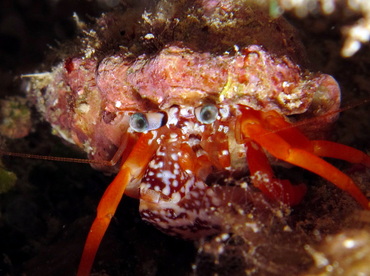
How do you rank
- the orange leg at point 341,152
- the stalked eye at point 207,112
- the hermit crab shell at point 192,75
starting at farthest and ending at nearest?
the orange leg at point 341,152
the stalked eye at point 207,112
the hermit crab shell at point 192,75

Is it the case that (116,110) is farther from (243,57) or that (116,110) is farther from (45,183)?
(45,183)

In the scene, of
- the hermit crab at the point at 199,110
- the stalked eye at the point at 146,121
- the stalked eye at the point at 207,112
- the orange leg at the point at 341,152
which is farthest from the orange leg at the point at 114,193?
the orange leg at the point at 341,152

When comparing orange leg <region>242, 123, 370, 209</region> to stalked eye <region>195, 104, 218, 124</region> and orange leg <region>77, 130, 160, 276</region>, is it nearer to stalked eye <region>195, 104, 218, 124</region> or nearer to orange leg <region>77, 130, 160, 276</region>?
stalked eye <region>195, 104, 218, 124</region>

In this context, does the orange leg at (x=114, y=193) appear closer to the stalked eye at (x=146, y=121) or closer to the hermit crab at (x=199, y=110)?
the hermit crab at (x=199, y=110)

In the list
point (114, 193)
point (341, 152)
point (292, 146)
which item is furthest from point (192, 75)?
point (341, 152)

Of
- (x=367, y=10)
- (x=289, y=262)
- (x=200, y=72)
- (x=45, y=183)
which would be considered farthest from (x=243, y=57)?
(x=45, y=183)

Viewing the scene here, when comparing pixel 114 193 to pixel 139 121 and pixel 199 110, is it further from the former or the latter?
pixel 199 110

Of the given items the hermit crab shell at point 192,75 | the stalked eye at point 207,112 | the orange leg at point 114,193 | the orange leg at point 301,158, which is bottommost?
the orange leg at point 114,193
